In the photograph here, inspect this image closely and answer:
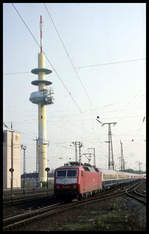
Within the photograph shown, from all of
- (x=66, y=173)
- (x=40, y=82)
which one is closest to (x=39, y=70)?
(x=40, y=82)

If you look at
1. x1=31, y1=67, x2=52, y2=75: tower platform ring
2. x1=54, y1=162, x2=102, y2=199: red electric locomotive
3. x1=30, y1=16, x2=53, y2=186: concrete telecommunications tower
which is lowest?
x1=54, y1=162, x2=102, y2=199: red electric locomotive

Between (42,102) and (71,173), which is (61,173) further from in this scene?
(42,102)

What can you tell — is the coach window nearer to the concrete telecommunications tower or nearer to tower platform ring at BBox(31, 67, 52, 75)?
the concrete telecommunications tower

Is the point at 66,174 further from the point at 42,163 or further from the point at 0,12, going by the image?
the point at 42,163

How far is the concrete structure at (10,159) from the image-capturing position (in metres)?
80.4

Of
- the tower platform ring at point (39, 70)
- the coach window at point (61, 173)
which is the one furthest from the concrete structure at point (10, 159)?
the coach window at point (61, 173)

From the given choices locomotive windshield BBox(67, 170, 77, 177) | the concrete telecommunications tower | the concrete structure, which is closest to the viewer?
locomotive windshield BBox(67, 170, 77, 177)

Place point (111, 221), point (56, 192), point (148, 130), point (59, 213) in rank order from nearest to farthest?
1. point (148, 130)
2. point (111, 221)
3. point (59, 213)
4. point (56, 192)

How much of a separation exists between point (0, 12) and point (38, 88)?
101 meters

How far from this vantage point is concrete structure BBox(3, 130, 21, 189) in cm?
8041

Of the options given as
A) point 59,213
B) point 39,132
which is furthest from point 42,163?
point 59,213

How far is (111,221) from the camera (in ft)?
50.2

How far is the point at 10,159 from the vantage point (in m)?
83.2

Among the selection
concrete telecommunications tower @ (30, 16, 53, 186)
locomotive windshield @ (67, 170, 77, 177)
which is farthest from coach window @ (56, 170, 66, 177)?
concrete telecommunications tower @ (30, 16, 53, 186)
